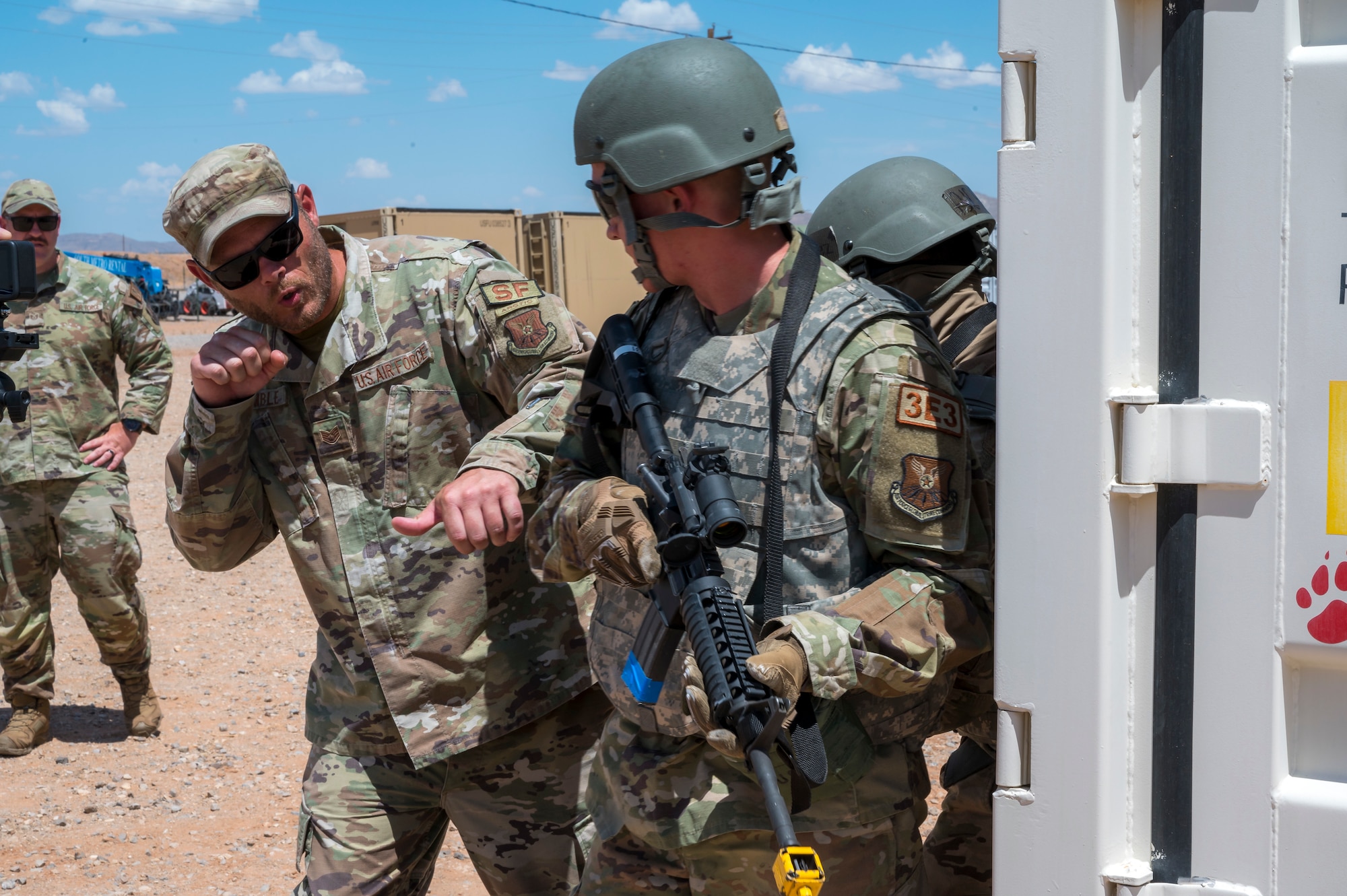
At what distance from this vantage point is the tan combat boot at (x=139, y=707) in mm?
5766

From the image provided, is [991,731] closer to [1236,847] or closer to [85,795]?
[1236,847]

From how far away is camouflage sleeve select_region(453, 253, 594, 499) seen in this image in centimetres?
256

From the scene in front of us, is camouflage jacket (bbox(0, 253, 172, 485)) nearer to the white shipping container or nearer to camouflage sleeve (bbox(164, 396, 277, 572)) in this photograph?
camouflage sleeve (bbox(164, 396, 277, 572))

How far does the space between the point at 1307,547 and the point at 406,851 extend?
2142mm

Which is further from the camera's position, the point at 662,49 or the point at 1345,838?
the point at 662,49

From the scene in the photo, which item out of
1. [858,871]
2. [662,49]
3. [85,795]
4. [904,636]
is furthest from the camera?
[85,795]

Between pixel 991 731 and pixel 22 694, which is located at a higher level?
pixel 991 731

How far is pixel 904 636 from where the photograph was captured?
184 centimetres

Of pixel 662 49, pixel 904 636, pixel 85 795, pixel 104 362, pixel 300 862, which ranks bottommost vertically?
pixel 85 795

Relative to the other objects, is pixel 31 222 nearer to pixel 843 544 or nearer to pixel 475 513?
pixel 475 513

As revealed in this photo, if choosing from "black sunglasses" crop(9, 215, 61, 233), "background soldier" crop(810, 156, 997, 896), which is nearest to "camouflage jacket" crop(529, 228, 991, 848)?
"background soldier" crop(810, 156, 997, 896)

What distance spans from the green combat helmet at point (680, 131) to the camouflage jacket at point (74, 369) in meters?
4.26

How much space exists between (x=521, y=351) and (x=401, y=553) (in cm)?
54

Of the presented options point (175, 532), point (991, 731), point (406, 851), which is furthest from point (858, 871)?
point (175, 532)
